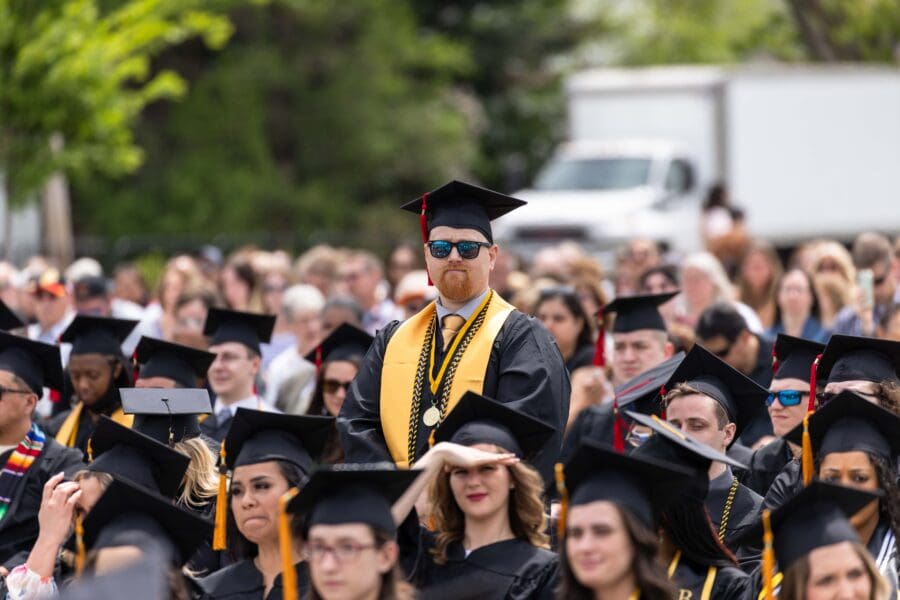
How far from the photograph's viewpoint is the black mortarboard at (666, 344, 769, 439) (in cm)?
730

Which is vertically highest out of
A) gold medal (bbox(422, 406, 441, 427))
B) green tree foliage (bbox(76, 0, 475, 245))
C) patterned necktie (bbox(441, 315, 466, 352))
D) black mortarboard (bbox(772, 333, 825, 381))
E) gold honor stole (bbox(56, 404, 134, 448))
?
green tree foliage (bbox(76, 0, 475, 245))

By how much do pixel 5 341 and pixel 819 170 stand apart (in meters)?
17.8

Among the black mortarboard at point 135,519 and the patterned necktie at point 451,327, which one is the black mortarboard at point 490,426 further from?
the black mortarboard at point 135,519

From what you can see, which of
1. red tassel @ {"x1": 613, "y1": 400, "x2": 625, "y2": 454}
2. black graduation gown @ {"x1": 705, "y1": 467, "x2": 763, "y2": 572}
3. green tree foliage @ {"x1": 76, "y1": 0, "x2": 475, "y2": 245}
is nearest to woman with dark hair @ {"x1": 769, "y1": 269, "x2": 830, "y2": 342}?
red tassel @ {"x1": 613, "y1": 400, "x2": 625, "y2": 454}

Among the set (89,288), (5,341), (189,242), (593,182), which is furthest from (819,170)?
(5,341)

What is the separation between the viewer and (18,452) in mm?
7910

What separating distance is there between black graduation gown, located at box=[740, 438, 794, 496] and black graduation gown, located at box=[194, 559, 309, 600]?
2.65m

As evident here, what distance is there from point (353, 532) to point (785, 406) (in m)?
3.34

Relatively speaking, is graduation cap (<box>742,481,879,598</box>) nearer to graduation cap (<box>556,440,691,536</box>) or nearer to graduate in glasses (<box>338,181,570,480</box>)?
graduation cap (<box>556,440,691,536</box>)

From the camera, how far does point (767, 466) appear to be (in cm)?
801

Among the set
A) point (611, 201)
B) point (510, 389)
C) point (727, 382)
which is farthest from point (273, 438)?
point (611, 201)

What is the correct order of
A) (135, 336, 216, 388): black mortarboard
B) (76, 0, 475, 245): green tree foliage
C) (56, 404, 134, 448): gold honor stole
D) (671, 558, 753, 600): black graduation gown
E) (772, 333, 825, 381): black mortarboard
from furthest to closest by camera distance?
1. (76, 0, 475, 245): green tree foliage
2. (56, 404, 134, 448): gold honor stole
3. (135, 336, 216, 388): black mortarboard
4. (772, 333, 825, 381): black mortarboard
5. (671, 558, 753, 600): black graduation gown

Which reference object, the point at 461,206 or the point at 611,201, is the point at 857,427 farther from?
the point at 611,201

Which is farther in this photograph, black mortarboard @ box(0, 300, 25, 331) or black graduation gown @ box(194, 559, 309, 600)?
black mortarboard @ box(0, 300, 25, 331)
